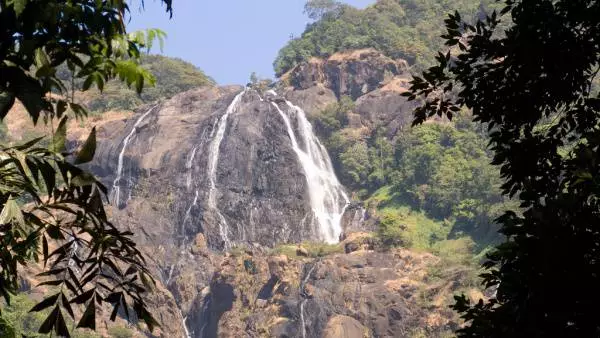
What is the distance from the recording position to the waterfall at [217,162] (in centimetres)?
4709

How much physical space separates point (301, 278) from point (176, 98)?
63.4ft

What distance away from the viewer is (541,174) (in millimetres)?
5598

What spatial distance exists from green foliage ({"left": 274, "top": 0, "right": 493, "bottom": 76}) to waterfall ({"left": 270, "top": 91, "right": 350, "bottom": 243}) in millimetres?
10400

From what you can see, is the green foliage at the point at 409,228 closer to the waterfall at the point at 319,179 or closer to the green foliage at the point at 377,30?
the waterfall at the point at 319,179

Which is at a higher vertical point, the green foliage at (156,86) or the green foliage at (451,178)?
the green foliage at (156,86)

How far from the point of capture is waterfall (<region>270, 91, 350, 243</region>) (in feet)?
160

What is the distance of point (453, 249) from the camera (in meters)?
45.5

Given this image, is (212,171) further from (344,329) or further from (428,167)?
(344,329)

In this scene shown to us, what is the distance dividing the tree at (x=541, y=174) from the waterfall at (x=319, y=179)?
41897mm

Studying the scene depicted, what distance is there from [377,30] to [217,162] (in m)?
19.3

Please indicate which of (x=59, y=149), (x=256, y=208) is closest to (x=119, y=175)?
(x=256, y=208)

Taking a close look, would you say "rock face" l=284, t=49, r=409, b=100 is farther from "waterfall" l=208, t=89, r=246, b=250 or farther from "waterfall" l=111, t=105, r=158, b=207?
"waterfall" l=111, t=105, r=158, b=207

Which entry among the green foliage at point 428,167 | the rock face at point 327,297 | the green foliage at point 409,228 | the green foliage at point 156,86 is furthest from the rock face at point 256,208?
the green foliage at point 156,86

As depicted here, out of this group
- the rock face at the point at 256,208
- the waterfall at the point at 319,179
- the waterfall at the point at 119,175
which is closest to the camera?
the rock face at the point at 256,208
